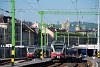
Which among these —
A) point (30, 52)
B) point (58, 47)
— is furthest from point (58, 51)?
point (30, 52)

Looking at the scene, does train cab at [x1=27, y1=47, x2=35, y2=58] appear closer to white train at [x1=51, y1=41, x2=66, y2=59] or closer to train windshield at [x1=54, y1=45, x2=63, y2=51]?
white train at [x1=51, y1=41, x2=66, y2=59]

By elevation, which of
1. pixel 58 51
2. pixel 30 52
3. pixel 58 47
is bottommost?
pixel 30 52

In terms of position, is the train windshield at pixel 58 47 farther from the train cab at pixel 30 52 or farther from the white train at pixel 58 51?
the train cab at pixel 30 52

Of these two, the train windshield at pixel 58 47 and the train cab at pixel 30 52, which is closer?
the train windshield at pixel 58 47

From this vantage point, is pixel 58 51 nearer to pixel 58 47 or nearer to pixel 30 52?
pixel 58 47

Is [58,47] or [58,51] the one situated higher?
[58,47]

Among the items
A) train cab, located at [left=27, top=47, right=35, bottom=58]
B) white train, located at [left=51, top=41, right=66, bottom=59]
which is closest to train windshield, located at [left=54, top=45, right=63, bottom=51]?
white train, located at [left=51, top=41, right=66, bottom=59]

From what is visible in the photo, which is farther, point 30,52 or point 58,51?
point 30,52

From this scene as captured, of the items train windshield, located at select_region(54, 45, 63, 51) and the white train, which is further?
train windshield, located at select_region(54, 45, 63, 51)

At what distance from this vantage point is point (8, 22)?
417ft

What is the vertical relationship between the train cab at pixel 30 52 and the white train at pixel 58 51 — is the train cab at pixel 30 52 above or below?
below

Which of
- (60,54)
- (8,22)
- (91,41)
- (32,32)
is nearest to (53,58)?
(60,54)

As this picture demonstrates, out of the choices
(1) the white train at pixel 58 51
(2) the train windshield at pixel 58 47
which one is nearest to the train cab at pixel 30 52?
(1) the white train at pixel 58 51

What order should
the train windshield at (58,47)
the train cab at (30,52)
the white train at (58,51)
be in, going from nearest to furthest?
the white train at (58,51) → the train windshield at (58,47) → the train cab at (30,52)
